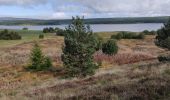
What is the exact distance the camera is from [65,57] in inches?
1499

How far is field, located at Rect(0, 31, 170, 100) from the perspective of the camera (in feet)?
43.7

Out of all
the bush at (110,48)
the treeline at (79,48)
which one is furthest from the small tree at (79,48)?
the bush at (110,48)

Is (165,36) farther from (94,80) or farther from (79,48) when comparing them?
(94,80)

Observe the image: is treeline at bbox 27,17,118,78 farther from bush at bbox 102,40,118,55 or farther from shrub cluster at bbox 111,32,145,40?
shrub cluster at bbox 111,32,145,40

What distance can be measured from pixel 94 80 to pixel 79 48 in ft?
49.2

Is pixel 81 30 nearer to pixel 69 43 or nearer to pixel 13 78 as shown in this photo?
pixel 69 43

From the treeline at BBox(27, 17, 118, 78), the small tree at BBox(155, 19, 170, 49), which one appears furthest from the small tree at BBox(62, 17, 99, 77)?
the small tree at BBox(155, 19, 170, 49)

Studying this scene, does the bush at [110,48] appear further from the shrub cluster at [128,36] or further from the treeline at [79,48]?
the shrub cluster at [128,36]

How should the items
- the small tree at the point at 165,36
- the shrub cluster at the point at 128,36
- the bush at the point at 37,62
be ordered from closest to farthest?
the bush at the point at 37,62
the small tree at the point at 165,36
the shrub cluster at the point at 128,36

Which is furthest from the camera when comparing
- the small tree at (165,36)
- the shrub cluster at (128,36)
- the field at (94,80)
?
the shrub cluster at (128,36)

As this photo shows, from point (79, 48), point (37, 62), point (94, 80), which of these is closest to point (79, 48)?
point (79, 48)

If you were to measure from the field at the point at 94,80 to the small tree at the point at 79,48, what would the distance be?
1.69m

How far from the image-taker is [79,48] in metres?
36.9

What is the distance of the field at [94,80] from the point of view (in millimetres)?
13334
